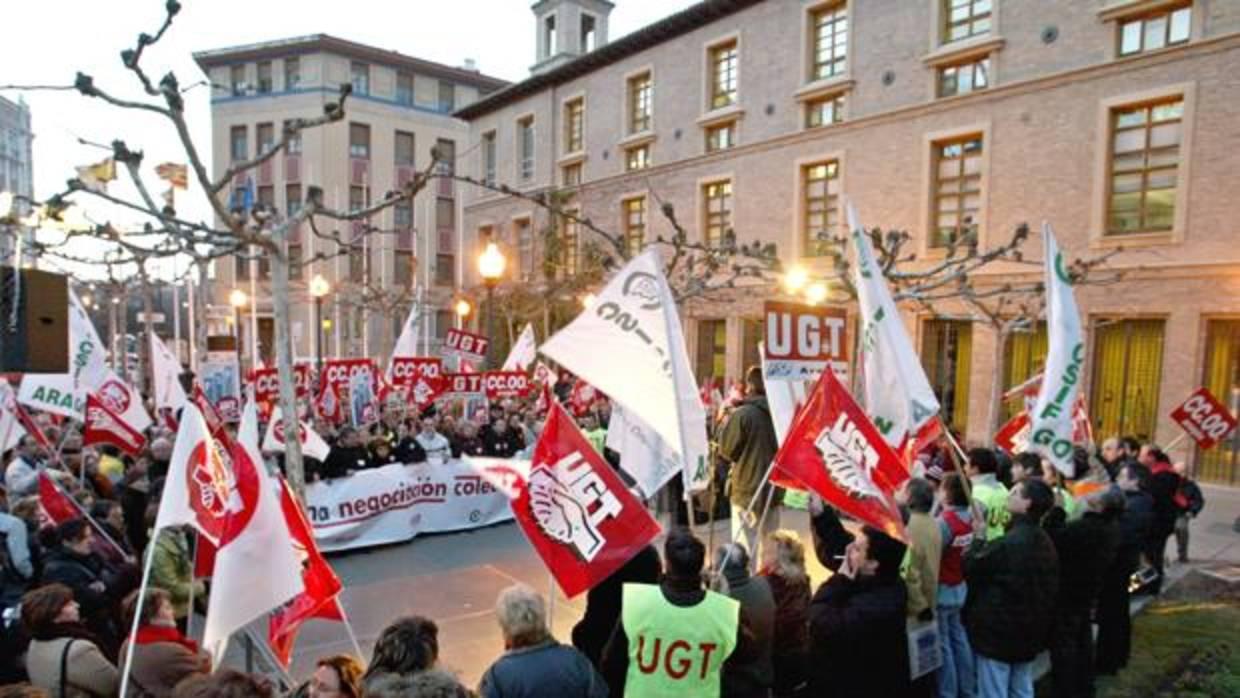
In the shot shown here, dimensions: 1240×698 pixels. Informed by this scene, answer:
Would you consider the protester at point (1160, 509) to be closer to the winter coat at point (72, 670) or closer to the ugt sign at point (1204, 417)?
the ugt sign at point (1204, 417)

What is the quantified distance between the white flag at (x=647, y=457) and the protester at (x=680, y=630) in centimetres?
181

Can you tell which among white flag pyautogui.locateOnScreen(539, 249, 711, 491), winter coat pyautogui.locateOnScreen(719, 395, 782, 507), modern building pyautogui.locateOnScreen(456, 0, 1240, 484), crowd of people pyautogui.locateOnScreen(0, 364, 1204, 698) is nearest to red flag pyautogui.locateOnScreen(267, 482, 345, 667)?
crowd of people pyautogui.locateOnScreen(0, 364, 1204, 698)

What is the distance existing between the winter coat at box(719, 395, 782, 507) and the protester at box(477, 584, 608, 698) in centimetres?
426

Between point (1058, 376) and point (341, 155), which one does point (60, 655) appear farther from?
point (341, 155)

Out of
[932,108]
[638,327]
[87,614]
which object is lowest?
[87,614]

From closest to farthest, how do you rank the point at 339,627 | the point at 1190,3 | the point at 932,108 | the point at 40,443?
the point at 339,627 < the point at 40,443 < the point at 1190,3 < the point at 932,108

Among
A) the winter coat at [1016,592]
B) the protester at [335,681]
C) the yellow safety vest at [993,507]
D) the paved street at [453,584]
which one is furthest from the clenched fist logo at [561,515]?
the yellow safety vest at [993,507]

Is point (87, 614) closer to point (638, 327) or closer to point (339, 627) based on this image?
point (339, 627)

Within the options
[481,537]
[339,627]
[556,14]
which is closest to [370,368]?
[481,537]

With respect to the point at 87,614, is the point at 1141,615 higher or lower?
lower

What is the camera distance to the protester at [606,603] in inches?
177

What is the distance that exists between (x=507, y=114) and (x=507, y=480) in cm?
3116

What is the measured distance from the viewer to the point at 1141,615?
24.4 ft

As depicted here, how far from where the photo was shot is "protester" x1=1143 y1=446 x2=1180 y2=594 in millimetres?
7531
